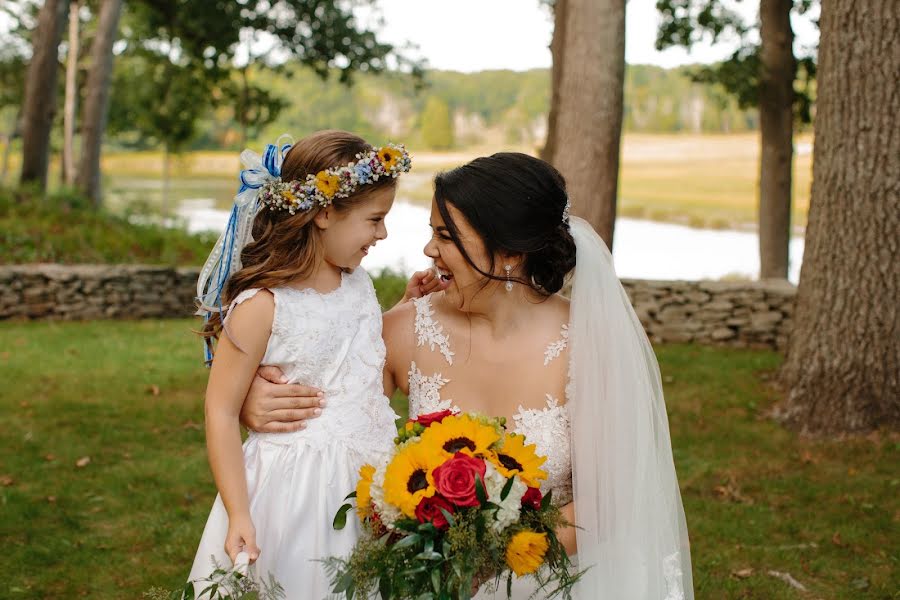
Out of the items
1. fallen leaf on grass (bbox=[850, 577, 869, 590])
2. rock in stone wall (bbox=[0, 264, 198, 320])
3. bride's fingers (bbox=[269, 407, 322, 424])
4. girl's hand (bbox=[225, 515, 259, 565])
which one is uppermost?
bride's fingers (bbox=[269, 407, 322, 424])

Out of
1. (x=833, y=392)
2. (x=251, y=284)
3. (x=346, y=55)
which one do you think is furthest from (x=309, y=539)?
(x=346, y=55)

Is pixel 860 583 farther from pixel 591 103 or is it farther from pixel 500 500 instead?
pixel 591 103

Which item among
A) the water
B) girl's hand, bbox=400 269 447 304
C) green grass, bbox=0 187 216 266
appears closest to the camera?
girl's hand, bbox=400 269 447 304

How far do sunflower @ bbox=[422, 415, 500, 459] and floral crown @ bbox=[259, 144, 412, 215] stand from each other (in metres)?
0.88

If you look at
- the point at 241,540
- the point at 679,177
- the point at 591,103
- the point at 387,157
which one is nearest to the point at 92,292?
the point at 591,103

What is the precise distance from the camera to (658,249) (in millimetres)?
38281

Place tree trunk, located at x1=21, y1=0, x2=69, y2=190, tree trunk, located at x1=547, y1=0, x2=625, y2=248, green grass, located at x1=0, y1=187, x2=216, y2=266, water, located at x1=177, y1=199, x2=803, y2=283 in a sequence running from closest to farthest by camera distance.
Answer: tree trunk, located at x1=547, y1=0, x2=625, y2=248, green grass, located at x1=0, y1=187, x2=216, y2=266, tree trunk, located at x1=21, y1=0, x2=69, y2=190, water, located at x1=177, y1=199, x2=803, y2=283

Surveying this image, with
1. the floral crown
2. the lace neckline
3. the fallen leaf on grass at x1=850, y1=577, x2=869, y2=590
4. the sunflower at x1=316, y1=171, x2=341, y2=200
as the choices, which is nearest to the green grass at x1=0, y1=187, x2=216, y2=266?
the fallen leaf on grass at x1=850, y1=577, x2=869, y2=590

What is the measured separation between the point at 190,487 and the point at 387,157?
170 inches

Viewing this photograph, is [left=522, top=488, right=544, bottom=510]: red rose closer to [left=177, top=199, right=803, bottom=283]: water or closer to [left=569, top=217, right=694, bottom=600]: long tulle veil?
[left=569, top=217, right=694, bottom=600]: long tulle veil

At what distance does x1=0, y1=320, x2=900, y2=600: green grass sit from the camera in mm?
5234

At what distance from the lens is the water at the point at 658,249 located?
89.8 ft

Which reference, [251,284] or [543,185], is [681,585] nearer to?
[543,185]

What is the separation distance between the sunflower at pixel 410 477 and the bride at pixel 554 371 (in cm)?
67
